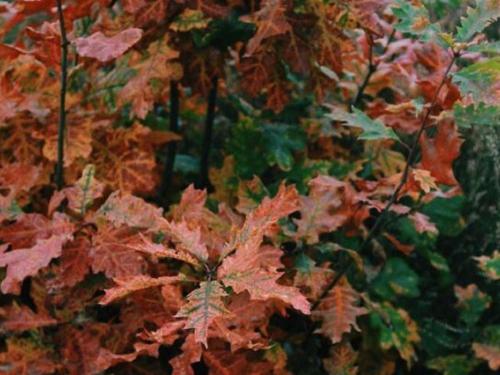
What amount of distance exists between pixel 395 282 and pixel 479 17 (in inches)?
34.2

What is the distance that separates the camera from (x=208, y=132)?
1.75 m

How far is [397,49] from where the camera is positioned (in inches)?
72.1

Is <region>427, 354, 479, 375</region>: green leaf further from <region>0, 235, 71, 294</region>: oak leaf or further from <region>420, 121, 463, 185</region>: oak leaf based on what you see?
<region>0, 235, 71, 294</region>: oak leaf

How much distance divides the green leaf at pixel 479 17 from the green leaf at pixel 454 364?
913 millimetres

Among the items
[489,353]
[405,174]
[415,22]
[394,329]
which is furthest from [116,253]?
[489,353]

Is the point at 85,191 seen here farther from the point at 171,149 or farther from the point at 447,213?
the point at 447,213

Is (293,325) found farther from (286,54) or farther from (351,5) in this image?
(351,5)

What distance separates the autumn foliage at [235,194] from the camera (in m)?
1.20

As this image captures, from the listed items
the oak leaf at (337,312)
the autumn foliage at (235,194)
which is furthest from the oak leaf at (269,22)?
the oak leaf at (337,312)

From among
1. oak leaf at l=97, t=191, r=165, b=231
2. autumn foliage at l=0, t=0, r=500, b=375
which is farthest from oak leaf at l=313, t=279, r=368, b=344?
oak leaf at l=97, t=191, r=165, b=231

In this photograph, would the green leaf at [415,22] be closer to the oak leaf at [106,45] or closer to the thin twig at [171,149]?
the oak leaf at [106,45]

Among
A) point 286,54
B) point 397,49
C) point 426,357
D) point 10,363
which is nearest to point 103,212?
point 10,363

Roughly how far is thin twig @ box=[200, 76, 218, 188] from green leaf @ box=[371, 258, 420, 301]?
0.53 metres

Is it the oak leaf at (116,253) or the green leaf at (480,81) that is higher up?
the green leaf at (480,81)
